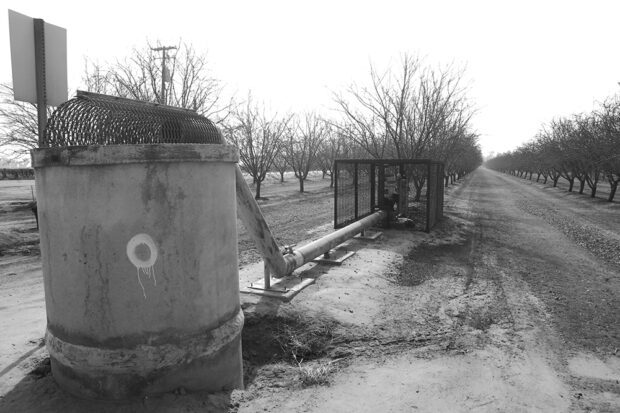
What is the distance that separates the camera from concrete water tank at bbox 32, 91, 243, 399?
2.71 metres

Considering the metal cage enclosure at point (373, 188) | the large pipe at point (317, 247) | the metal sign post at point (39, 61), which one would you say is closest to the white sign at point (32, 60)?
the metal sign post at point (39, 61)

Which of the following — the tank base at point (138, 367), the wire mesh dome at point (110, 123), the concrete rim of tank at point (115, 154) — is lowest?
the tank base at point (138, 367)

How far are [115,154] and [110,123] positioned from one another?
0.56 m

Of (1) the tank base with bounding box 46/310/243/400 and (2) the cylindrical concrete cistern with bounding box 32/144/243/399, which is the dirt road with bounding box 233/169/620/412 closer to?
(1) the tank base with bounding box 46/310/243/400

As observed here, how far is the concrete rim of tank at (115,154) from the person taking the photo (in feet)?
8.67

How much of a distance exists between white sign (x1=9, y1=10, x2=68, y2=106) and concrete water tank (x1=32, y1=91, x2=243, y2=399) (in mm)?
1079

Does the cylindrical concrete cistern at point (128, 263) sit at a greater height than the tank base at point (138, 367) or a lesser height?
greater

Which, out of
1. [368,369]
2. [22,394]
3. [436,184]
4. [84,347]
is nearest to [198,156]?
[84,347]

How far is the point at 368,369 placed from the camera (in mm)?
4016

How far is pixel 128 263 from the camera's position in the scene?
2768 mm

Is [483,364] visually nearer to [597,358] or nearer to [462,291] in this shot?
[597,358]

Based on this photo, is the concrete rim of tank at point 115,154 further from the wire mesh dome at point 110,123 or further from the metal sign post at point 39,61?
the metal sign post at point 39,61

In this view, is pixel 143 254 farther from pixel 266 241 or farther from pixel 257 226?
pixel 266 241

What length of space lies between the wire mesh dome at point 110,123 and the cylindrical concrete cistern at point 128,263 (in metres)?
0.29
